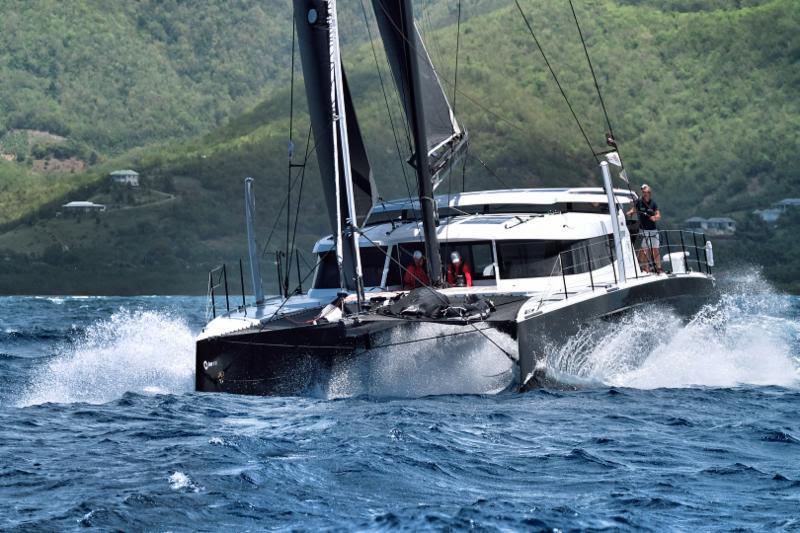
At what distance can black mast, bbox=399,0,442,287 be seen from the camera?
54.6 feet

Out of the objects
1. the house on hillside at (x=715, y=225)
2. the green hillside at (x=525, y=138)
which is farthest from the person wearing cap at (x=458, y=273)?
the house on hillside at (x=715, y=225)

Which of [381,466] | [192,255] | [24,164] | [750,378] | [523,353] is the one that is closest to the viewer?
[381,466]

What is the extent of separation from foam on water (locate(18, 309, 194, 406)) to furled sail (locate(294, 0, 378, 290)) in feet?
9.07

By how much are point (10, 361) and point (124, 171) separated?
92.6 metres

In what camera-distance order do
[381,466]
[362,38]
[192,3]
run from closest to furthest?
[381,466] → [362,38] → [192,3]

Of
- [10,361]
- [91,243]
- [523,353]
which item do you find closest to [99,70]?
[91,243]

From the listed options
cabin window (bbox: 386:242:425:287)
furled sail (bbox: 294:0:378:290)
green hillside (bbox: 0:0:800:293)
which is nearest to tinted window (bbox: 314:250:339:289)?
cabin window (bbox: 386:242:425:287)

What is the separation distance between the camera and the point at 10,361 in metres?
21.6

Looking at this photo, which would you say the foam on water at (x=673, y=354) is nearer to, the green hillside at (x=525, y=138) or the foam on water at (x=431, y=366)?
the foam on water at (x=431, y=366)

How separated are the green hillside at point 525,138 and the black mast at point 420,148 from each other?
64490mm

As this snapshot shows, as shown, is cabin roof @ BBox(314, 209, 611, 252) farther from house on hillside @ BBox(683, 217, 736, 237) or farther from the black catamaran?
house on hillside @ BBox(683, 217, 736, 237)

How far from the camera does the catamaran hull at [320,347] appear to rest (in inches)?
550

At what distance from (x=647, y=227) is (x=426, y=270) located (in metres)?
4.66

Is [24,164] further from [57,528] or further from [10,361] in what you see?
[57,528]
